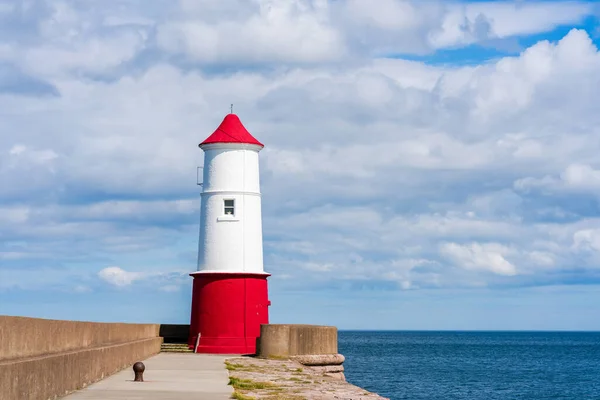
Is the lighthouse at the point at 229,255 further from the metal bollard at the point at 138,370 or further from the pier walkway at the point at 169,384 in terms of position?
the metal bollard at the point at 138,370

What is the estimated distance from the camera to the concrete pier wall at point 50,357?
1152cm

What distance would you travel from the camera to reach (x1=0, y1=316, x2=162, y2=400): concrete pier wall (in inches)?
453

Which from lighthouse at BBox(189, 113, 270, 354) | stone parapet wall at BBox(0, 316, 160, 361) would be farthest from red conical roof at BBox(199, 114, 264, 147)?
stone parapet wall at BBox(0, 316, 160, 361)

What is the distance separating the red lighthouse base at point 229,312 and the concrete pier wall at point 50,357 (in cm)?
754

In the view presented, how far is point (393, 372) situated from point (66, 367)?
5113 cm

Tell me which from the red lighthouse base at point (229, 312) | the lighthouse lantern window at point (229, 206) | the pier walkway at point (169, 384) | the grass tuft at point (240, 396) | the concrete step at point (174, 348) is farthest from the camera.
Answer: the concrete step at point (174, 348)

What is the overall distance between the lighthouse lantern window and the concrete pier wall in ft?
27.4

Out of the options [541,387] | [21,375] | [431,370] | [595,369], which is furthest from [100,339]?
[595,369]

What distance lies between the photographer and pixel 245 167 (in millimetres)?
28938

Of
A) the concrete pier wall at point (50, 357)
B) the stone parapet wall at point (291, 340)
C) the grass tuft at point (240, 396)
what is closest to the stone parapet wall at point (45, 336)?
the concrete pier wall at point (50, 357)

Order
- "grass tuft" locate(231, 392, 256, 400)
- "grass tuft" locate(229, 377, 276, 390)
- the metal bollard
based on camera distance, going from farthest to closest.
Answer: the metal bollard < "grass tuft" locate(229, 377, 276, 390) < "grass tuft" locate(231, 392, 256, 400)

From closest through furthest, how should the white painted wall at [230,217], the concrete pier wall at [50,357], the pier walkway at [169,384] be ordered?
the concrete pier wall at [50,357] < the pier walkway at [169,384] < the white painted wall at [230,217]

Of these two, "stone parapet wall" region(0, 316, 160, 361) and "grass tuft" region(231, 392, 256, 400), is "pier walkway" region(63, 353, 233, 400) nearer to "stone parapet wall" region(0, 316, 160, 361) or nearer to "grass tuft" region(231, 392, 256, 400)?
"grass tuft" region(231, 392, 256, 400)

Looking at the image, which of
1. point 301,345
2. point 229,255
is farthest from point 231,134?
point 301,345
